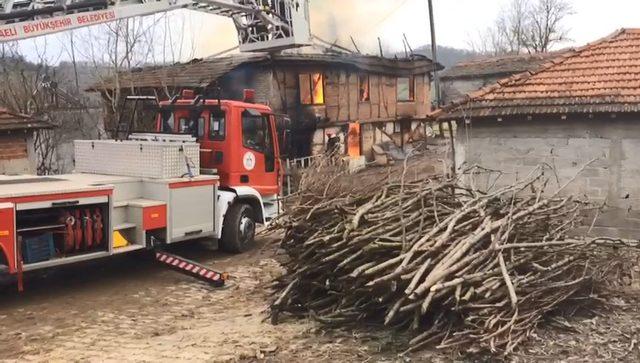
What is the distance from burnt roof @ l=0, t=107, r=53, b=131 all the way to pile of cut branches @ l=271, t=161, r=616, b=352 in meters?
8.68

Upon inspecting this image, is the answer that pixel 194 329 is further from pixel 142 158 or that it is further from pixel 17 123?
pixel 17 123

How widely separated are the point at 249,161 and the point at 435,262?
596 centimetres

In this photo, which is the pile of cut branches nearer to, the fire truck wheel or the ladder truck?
the ladder truck

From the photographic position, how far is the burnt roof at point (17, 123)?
1427 centimetres

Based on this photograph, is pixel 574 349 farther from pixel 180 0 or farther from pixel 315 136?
pixel 315 136

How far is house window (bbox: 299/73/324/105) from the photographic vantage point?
2453 cm

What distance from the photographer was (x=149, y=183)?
9945mm

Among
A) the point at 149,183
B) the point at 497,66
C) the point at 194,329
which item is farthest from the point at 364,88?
the point at 194,329

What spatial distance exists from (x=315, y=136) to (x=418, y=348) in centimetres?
1940

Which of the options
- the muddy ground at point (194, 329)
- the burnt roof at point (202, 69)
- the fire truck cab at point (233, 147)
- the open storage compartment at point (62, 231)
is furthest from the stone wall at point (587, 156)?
the burnt roof at point (202, 69)

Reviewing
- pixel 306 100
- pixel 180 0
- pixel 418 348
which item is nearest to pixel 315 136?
pixel 306 100

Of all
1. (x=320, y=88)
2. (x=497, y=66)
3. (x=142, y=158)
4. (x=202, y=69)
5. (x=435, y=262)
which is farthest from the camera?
(x=497, y=66)

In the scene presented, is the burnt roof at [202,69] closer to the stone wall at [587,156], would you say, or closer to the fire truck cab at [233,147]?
the fire truck cab at [233,147]

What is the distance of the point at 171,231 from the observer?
9875mm
